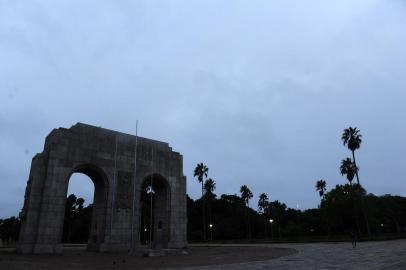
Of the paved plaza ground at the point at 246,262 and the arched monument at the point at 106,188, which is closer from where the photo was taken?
the paved plaza ground at the point at 246,262

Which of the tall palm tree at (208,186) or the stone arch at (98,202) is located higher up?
the tall palm tree at (208,186)

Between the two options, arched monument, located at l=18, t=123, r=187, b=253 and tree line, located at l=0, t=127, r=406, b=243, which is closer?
arched monument, located at l=18, t=123, r=187, b=253

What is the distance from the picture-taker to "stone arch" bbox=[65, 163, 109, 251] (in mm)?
29188

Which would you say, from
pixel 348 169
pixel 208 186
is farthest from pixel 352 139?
pixel 208 186

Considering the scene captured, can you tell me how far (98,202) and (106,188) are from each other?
6.24ft

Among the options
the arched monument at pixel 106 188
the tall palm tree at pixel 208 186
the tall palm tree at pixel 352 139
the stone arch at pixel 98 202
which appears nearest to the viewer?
the arched monument at pixel 106 188

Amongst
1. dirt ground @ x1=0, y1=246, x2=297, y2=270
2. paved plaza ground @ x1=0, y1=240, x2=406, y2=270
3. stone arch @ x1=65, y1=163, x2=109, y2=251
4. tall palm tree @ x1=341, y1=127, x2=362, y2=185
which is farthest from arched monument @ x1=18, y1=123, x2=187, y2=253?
tall palm tree @ x1=341, y1=127, x2=362, y2=185

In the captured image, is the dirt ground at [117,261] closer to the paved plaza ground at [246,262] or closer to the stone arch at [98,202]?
the paved plaza ground at [246,262]

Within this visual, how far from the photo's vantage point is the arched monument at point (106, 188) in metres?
26.2

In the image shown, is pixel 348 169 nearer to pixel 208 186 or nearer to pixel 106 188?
pixel 208 186

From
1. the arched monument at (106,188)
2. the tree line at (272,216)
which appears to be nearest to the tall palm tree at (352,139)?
the tree line at (272,216)

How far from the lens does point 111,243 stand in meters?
28.7

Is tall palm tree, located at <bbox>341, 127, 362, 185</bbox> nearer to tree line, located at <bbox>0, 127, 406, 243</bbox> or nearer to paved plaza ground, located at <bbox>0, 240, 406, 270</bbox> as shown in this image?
tree line, located at <bbox>0, 127, 406, 243</bbox>

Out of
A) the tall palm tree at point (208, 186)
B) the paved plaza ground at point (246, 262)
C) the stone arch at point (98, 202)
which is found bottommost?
the paved plaza ground at point (246, 262)
